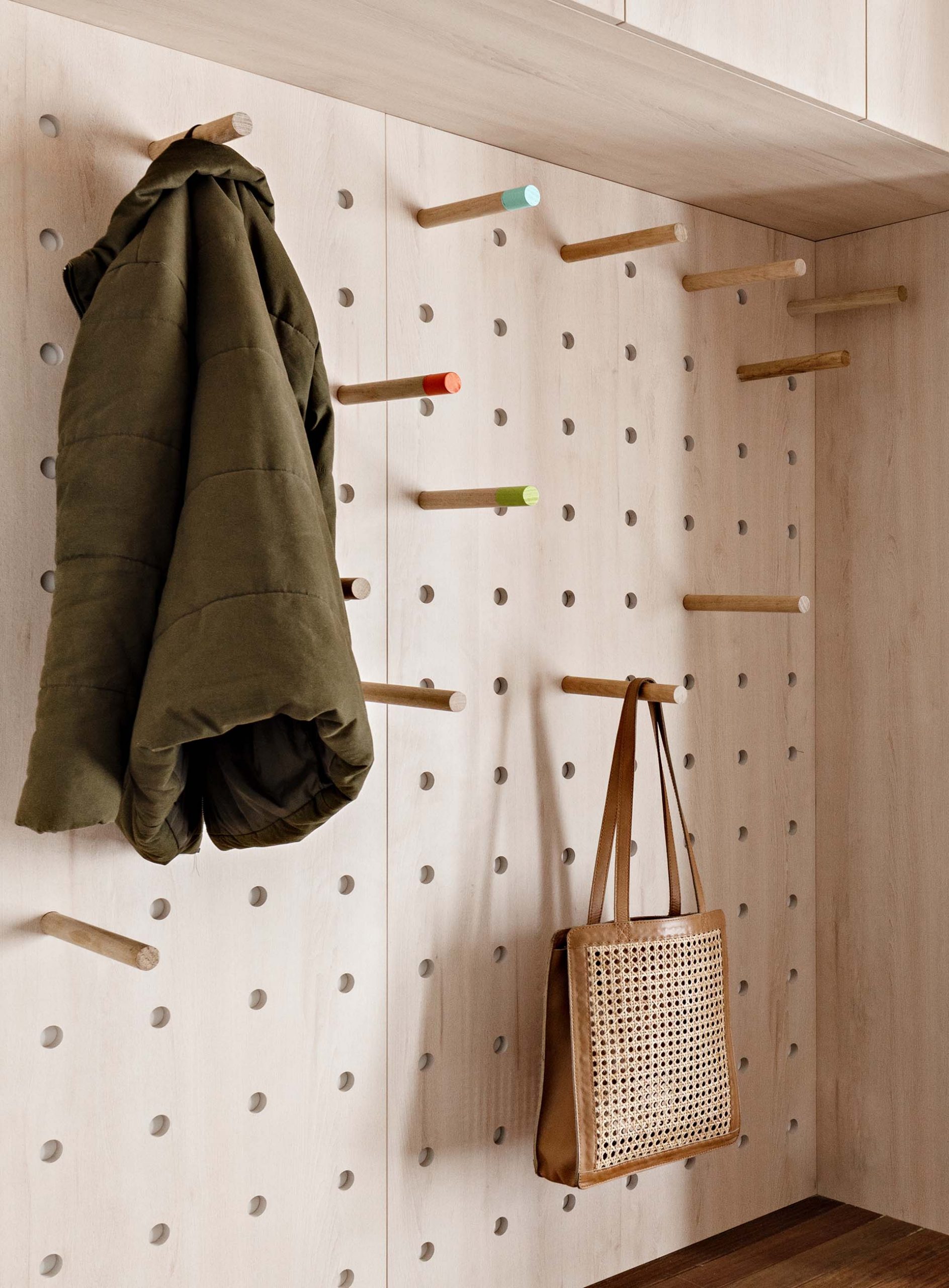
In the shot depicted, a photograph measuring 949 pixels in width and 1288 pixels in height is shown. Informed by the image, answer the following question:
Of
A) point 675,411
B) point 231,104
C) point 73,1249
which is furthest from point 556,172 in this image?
point 73,1249

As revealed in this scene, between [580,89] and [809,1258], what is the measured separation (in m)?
1.40

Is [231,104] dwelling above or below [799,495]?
above

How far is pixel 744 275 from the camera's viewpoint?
1520 millimetres

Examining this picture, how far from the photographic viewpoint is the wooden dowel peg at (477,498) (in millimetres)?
1216

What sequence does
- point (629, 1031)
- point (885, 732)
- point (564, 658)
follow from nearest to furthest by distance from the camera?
point (629, 1031) → point (564, 658) → point (885, 732)

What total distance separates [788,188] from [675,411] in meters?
0.30

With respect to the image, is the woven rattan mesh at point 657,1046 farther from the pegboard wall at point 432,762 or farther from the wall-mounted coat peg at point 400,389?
the wall-mounted coat peg at point 400,389

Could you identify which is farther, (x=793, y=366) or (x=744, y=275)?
(x=793, y=366)

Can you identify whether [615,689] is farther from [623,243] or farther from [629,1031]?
[623,243]

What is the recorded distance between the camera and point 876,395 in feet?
5.76

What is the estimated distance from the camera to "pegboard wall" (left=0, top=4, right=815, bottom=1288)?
3.59 feet

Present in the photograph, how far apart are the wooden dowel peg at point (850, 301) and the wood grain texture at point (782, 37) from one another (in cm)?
38

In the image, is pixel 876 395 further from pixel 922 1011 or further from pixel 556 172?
pixel 922 1011

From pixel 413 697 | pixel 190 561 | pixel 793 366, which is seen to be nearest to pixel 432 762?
pixel 413 697
